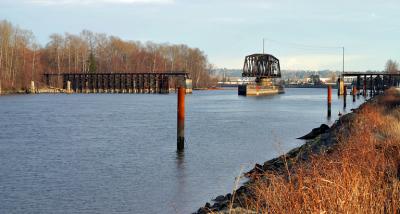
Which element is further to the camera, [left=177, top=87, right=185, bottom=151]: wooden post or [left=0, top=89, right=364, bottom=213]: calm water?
[left=177, top=87, right=185, bottom=151]: wooden post

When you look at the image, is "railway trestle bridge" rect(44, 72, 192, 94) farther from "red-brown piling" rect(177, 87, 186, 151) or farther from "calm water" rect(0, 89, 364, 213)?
"red-brown piling" rect(177, 87, 186, 151)

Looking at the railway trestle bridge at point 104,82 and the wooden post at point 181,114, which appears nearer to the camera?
A: the wooden post at point 181,114

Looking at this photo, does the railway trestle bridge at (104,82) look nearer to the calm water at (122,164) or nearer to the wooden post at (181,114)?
the calm water at (122,164)

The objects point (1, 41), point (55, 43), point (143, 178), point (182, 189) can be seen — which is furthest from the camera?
point (55, 43)

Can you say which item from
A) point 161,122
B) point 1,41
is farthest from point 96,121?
point 1,41

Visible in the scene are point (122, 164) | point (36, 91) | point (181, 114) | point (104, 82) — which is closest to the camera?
point (122, 164)

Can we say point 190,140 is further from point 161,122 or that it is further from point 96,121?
point 96,121

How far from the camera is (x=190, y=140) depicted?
→ 40844mm

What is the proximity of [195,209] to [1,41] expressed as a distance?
140 m

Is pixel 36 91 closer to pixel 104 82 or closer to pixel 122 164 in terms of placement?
pixel 104 82

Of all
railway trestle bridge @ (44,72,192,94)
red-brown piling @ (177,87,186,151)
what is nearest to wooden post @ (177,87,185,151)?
red-brown piling @ (177,87,186,151)

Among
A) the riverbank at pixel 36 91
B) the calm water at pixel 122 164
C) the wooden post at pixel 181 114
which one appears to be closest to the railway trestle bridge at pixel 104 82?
the riverbank at pixel 36 91

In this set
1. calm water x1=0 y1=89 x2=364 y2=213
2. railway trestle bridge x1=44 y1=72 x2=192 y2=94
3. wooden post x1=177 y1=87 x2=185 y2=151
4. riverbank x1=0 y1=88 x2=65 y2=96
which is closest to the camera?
calm water x1=0 y1=89 x2=364 y2=213

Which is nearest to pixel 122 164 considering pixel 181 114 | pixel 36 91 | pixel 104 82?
pixel 181 114
